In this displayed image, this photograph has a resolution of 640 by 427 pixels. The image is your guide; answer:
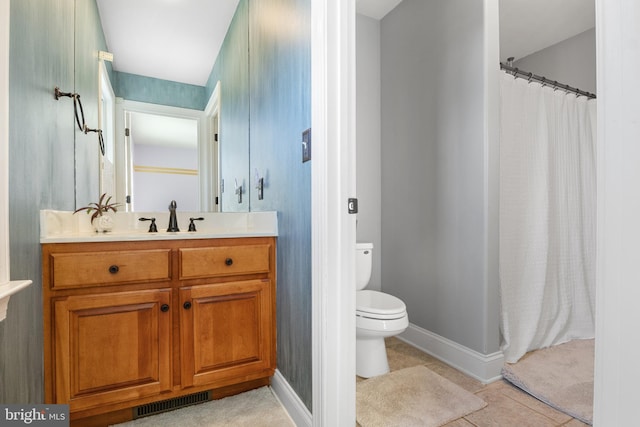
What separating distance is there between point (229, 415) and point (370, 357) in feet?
2.63

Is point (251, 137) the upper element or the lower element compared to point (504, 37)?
lower

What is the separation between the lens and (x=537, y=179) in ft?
6.83

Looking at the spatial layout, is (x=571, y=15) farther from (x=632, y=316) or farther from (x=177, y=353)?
(x=177, y=353)

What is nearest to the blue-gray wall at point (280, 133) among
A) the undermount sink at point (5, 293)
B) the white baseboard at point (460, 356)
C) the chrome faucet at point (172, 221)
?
the chrome faucet at point (172, 221)

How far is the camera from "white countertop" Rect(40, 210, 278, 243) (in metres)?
1.27

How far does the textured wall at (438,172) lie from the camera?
71.4 inches

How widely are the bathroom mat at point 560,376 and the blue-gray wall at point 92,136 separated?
1218 mm

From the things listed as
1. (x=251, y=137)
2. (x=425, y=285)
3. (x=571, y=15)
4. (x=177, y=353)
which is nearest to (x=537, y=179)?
(x=425, y=285)

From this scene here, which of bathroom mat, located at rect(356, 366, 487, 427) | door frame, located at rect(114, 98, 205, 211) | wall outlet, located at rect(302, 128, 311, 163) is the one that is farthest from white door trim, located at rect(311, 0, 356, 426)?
door frame, located at rect(114, 98, 205, 211)

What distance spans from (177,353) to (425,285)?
5.23ft

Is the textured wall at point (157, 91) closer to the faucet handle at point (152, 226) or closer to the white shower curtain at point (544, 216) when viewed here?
the faucet handle at point (152, 226)

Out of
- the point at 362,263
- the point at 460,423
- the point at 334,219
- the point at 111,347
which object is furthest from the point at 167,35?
the point at 460,423

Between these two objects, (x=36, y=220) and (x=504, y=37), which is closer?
(x=36, y=220)

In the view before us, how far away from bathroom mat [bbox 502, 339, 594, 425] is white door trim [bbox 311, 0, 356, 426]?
42.5 inches
